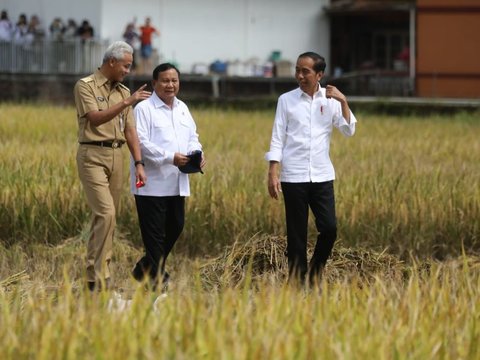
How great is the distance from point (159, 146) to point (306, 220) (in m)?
0.96

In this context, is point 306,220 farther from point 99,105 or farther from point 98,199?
point 99,105

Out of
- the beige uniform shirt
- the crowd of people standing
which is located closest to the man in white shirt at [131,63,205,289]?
the beige uniform shirt

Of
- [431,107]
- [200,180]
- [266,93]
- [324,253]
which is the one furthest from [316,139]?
[266,93]

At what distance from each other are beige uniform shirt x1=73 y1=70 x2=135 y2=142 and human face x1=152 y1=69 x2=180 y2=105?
0.20m

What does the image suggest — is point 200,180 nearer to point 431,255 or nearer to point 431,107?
point 431,255

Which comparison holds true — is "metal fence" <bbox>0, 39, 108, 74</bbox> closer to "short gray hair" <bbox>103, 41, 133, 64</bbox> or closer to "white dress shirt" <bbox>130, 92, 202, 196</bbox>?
"white dress shirt" <bbox>130, 92, 202, 196</bbox>

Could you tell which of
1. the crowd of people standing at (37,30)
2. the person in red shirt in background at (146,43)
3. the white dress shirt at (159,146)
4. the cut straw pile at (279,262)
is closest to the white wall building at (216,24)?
the crowd of people standing at (37,30)

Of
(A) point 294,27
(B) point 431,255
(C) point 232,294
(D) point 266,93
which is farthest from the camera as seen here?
(A) point 294,27

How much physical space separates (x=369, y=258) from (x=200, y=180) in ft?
9.77

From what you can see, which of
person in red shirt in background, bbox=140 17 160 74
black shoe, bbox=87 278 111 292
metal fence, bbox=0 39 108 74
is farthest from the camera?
person in red shirt in background, bbox=140 17 160 74

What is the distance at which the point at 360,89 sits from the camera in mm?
31750

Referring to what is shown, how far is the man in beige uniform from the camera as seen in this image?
7348 mm

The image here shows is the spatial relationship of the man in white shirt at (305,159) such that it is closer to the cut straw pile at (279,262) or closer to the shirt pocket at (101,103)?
the cut straw pile at (279,262)

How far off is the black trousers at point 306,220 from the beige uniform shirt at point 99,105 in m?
1.01
